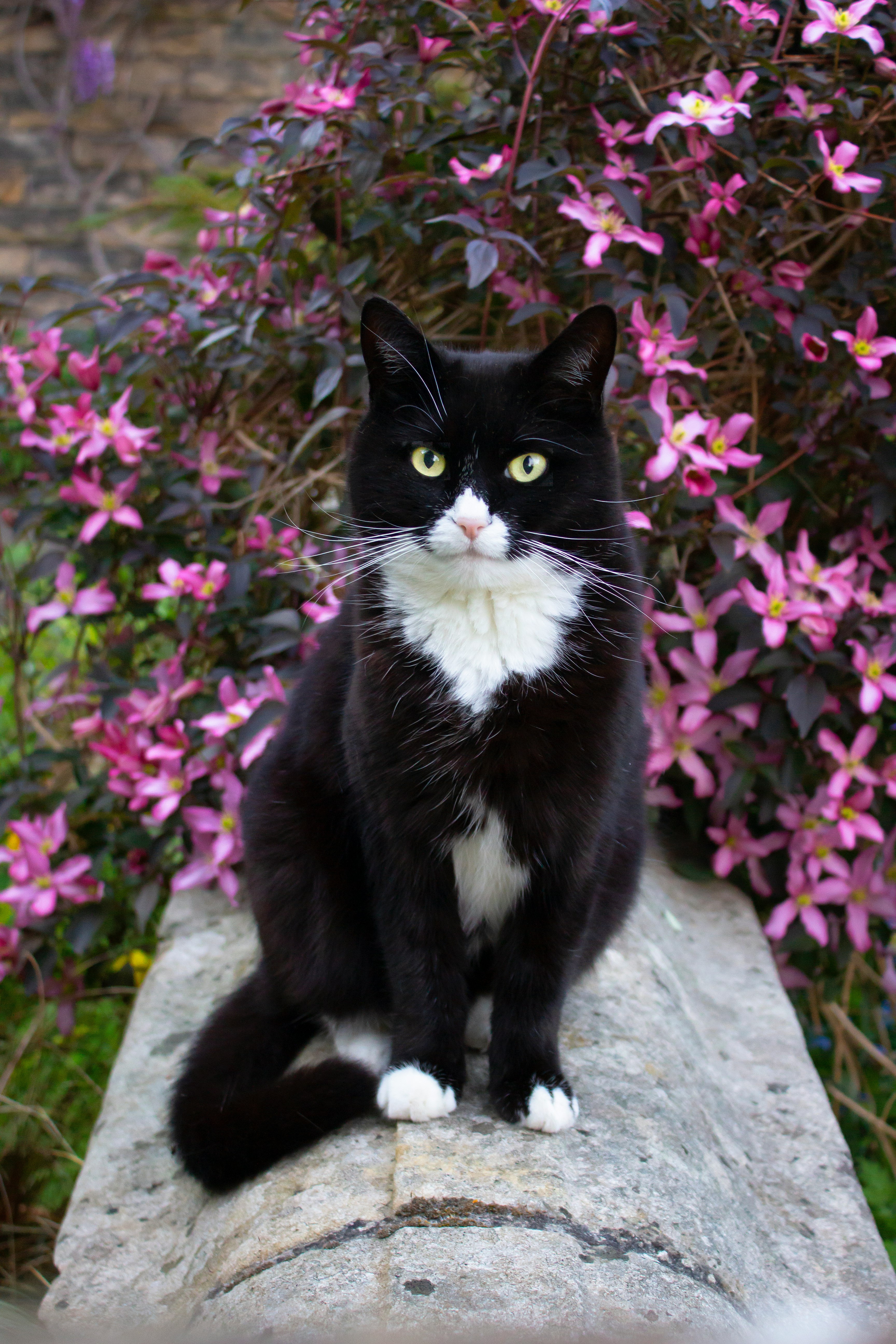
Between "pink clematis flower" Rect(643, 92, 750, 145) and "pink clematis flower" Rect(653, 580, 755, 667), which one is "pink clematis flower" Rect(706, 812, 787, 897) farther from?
"pink clematis flower" Rect(643, 92, 750, 145)

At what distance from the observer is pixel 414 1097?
1347mm

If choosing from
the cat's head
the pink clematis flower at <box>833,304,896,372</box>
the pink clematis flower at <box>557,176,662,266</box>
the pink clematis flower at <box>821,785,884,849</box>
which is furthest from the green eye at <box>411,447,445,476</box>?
the pink clematis flower at <box>821,785,884,849</box>

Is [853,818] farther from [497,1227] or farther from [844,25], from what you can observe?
[844,25]

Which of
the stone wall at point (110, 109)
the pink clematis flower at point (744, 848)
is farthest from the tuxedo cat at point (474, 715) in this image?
the stone wall at point (110, 109)

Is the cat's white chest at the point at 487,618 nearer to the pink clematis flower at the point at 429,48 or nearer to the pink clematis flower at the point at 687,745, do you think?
the pink clematis flower at the point at 687,745

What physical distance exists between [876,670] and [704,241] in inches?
33.5

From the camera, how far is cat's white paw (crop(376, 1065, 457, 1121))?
1347 mm

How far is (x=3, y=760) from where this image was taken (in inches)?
114

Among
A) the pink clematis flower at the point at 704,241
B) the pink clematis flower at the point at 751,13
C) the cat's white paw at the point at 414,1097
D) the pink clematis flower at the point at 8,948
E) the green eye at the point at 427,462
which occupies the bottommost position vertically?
the pink clematis flower at the point at 8,948

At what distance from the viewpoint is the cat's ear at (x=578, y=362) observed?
138cm

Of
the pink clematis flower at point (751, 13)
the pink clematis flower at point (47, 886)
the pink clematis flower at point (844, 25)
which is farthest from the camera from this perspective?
the pink clematis flower at point (47, 886)

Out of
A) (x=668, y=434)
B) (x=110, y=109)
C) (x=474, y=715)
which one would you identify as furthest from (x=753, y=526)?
(x=110, y=109)

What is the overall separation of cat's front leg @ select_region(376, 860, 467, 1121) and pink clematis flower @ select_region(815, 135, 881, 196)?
129 centimetres

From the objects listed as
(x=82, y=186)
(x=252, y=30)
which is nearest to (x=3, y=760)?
(x=82, y=186)
